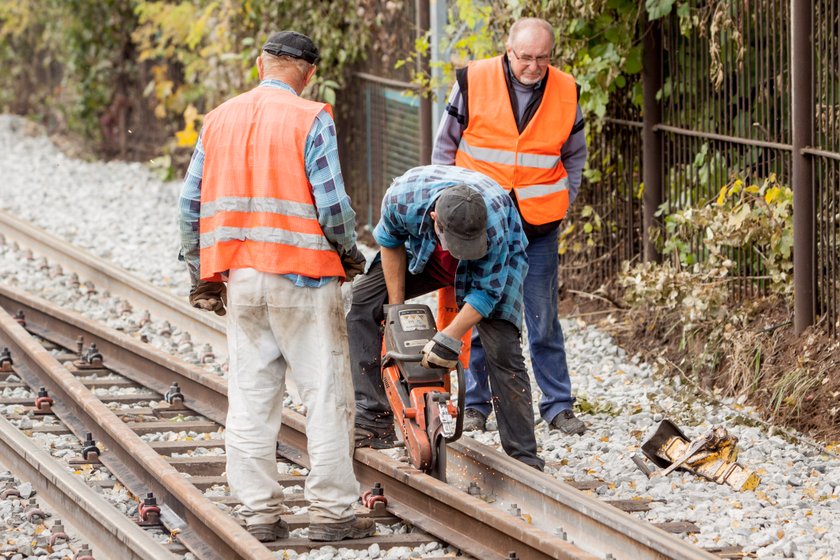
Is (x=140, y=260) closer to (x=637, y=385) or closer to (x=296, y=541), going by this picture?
(x=637, y=385)

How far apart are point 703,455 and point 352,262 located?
2.04 meters

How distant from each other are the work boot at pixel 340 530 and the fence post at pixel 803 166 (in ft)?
11.1

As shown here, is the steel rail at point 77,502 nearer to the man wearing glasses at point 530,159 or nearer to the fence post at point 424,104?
the man wearing glasses at point 530,159

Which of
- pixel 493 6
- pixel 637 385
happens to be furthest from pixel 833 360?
pixel 493 6

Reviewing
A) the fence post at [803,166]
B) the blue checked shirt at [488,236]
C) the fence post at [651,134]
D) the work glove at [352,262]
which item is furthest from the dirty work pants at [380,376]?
the fence post at [651,134]

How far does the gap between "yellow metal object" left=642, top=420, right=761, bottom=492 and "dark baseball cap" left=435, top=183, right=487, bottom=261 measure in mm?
1527

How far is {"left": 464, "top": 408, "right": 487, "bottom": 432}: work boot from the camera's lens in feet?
24.2

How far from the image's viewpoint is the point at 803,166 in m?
7.97

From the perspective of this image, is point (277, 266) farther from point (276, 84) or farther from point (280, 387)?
point (276, 84)

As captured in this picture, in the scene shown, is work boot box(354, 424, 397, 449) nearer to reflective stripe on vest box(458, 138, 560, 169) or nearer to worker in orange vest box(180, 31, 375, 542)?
worker in orange vest box(180, 31, 375, 542)

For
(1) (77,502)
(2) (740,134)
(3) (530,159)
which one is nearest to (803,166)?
(2) (740,134)

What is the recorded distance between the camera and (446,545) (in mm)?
5840

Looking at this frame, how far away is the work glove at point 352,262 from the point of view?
5707 mm

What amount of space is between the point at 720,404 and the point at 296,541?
3085mm
